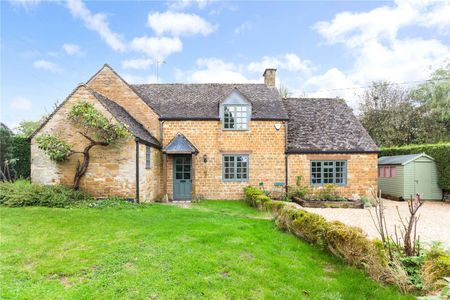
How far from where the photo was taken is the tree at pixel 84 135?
11805mm

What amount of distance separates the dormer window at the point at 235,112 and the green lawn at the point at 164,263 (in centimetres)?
841

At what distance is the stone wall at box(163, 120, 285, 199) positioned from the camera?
53.2ft

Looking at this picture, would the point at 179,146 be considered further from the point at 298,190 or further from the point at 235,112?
the point at 298,190

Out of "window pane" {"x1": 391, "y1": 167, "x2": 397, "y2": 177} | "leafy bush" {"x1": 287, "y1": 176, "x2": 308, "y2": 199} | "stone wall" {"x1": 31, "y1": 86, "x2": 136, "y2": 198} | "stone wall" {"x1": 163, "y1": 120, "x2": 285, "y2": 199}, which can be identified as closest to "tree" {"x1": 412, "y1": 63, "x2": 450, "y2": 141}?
"window pane" {"x1": 391, "y1": 167, "x2": 397, "y2": 177}

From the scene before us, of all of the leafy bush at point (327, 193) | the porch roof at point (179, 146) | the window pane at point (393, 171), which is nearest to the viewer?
the porch roof at point (179, 146)

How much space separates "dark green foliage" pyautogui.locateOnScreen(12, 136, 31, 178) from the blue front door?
989 cm

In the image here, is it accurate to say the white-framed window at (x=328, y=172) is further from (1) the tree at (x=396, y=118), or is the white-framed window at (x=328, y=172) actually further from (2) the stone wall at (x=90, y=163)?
(1) the tree at (x=396, y=118)

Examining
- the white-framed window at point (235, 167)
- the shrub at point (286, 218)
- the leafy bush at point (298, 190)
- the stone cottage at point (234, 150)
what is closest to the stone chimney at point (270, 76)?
the stone cottage at point (234, 150)

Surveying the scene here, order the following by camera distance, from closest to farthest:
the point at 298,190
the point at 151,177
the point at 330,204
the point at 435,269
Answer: the point at 435,269
the point at 151,177
the point at 330,204
the point at 298,190

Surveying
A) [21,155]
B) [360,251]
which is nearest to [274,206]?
[360,251]

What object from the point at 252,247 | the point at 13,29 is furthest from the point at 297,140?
the point at 13,29

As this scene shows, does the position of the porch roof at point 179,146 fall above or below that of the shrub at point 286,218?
above

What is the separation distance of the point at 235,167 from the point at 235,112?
3448 millimetres

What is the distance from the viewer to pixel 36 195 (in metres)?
11.1
